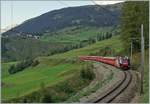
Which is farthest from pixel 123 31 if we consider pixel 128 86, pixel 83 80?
pixel 128 86

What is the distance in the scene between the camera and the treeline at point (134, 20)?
73.4 m

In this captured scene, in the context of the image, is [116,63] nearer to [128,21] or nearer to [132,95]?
[128,21]

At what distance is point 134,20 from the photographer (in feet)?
252

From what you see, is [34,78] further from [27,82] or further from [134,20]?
[134,20]

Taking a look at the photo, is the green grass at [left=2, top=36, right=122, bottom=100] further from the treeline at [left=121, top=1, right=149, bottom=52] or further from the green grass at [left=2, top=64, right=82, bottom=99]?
the treeline at [left=121, top=1, right=149, bottom=52]

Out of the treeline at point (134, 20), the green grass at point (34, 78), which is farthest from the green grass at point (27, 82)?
the treeline at point (134, 20)

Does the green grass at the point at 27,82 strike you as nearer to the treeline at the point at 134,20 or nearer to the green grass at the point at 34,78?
the green grass at the point at 34,78

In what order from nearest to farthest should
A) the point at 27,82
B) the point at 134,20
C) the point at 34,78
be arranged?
the point at 27,82 < the point at 134,20 < the point at 34,78

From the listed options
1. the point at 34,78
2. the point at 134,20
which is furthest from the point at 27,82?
the point at 134,20

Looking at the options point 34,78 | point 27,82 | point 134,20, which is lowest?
point 27,82

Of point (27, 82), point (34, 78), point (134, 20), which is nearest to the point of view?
point (27, 82)

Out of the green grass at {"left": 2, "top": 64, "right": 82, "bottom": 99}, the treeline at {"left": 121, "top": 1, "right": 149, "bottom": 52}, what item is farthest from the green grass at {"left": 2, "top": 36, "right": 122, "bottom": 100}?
the treeline at {"left": 121, "top": 1, "right": 149, "bottom": 52}

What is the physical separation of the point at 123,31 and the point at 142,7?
7.97 metres

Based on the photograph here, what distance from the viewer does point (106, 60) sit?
81312mm
